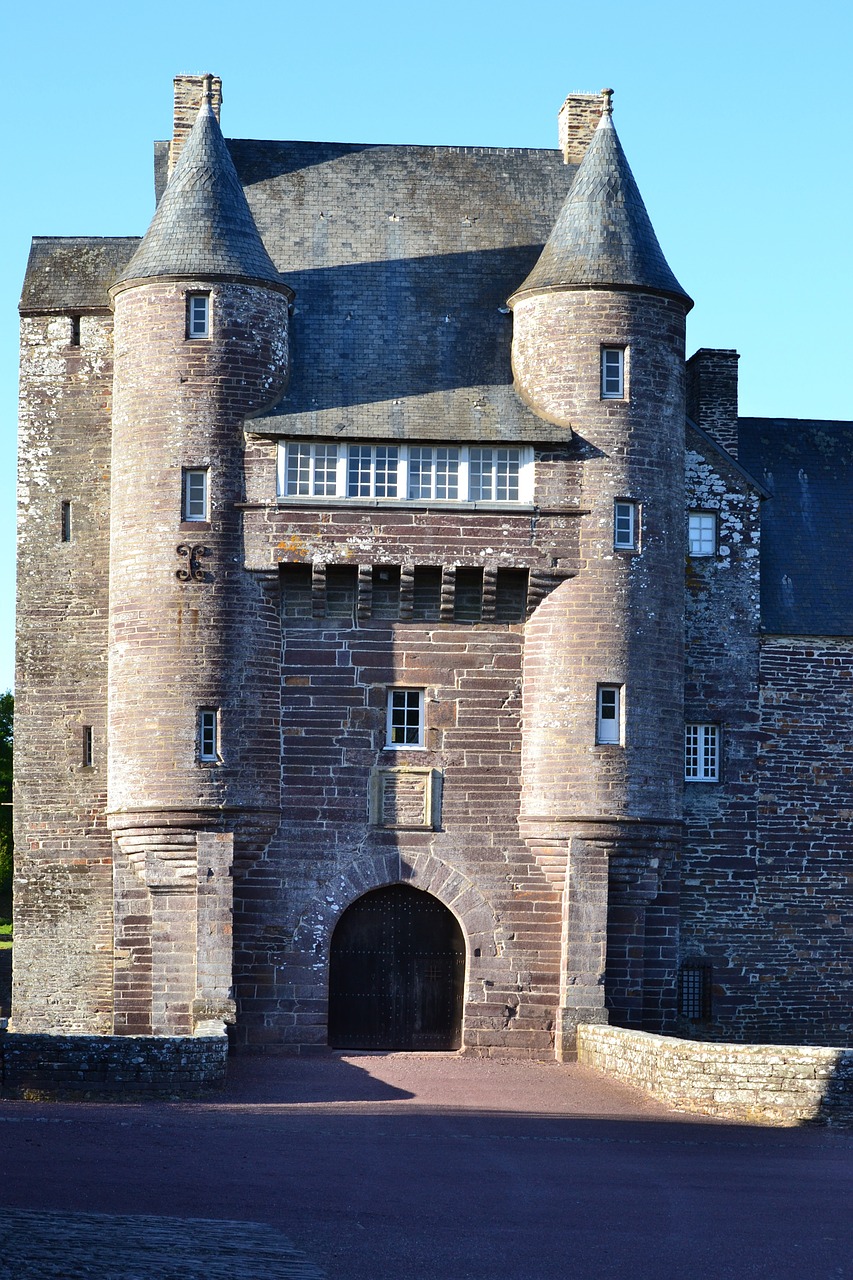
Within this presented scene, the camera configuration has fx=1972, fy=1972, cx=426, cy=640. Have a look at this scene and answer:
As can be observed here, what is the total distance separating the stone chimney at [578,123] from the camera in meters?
32.9

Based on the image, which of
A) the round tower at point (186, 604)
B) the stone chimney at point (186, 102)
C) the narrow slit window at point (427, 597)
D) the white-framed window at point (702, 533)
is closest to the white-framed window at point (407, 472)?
the round tower at point (186, 604)

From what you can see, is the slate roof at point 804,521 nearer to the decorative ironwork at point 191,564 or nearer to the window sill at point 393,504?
the window sill at point 393,504

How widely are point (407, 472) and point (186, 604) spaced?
147 inches

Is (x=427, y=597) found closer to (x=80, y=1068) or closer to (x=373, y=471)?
(x=373, y=471)

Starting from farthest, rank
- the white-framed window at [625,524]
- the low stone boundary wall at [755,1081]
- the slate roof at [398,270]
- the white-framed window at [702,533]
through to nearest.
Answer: the white-framed window at [702,533] < the slate roof at [398,270] < the white-framed window at [625,524] < the low stone boundary wall at [755,1081]

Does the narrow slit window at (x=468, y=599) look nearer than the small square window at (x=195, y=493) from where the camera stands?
No

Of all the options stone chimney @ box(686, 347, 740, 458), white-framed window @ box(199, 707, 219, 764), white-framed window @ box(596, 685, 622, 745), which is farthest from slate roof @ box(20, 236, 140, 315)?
white-framed window @ box(596, 685, 622, 745)

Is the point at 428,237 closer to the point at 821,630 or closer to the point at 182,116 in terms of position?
the point at 182,116

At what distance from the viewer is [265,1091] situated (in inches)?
933

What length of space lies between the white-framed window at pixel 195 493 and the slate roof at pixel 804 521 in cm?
978

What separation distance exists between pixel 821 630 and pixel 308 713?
29.7 feet

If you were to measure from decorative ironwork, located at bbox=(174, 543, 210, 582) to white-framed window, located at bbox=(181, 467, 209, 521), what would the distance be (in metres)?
0.46

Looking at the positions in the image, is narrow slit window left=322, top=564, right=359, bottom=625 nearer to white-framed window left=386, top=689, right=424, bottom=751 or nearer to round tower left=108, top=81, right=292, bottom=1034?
round tower left=108, top=81, right=292, bottom=1034

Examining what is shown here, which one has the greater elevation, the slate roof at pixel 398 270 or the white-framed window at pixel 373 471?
the slate roof at pixel 398 270
